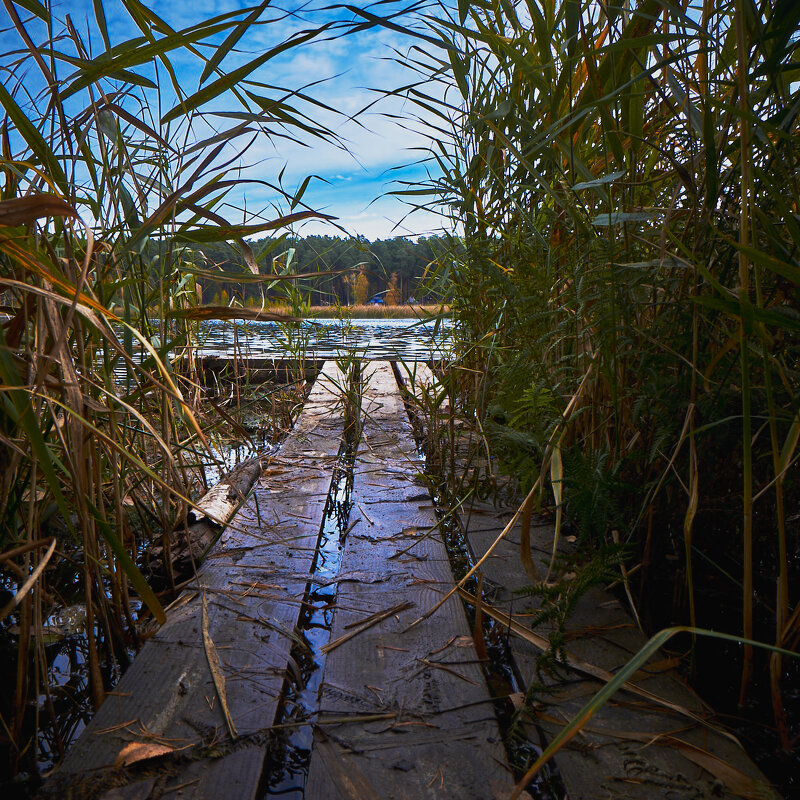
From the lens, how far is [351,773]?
32.0 inches

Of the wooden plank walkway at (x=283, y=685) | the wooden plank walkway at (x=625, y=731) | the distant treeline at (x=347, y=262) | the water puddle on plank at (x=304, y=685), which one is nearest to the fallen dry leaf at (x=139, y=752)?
the wooden plank walkway at (x=283, y=685)

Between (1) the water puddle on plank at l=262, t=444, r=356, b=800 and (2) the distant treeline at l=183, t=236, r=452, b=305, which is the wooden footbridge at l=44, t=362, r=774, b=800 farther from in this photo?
(2) the distant treeline at l=183, t=236, r=452, b=305

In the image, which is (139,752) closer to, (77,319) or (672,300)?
(77,319)

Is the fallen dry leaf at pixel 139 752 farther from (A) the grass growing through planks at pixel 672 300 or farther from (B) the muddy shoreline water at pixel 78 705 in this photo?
(A) the grass growing through planks at pixel 672 300

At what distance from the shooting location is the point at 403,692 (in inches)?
38.9

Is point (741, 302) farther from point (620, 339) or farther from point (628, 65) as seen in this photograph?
point (628, 65)

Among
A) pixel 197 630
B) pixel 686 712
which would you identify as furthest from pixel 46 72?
pixel 686 712

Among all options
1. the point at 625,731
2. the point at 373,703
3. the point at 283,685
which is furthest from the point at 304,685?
the point at 625,731

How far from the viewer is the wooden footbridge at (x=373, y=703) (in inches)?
31.4

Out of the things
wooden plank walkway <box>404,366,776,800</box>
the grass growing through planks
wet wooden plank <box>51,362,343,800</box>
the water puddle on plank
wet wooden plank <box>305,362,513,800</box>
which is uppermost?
the grass growing through planks

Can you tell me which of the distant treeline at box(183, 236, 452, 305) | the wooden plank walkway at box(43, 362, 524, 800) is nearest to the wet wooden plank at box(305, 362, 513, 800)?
the wooden plank walkway at box(43, 362, 524, 800)

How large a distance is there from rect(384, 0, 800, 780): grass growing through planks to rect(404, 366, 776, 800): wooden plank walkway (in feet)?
0.42

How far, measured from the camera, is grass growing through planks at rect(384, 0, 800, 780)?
0.91 m

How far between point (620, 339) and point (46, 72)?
118 centimetres
